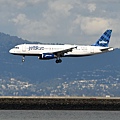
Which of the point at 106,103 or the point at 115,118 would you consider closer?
the point at 115,118

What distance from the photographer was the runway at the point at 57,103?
19012cm

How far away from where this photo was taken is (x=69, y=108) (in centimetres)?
19488

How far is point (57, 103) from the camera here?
191 m

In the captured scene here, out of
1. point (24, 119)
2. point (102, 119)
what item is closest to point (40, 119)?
point (24, 119)

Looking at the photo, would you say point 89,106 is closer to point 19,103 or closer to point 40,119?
point 19,103

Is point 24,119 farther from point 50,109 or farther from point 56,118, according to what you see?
point 50,109

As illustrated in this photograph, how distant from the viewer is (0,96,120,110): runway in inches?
7485

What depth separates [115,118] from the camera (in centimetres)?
16562

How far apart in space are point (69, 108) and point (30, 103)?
11.2 m

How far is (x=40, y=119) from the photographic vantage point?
158750 millimetres

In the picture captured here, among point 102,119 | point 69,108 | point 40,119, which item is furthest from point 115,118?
point 69,108

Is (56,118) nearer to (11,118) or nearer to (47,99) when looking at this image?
(11,118)

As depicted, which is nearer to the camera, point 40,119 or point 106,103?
point 40,119

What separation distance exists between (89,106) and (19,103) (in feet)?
63.0
